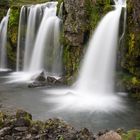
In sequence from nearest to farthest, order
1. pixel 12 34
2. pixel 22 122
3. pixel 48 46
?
pixel 22 122 < pixel 48 46 < pixel 12 34

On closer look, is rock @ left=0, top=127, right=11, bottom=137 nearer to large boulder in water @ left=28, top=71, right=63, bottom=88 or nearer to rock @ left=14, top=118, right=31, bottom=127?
rock @ left=14, top=118, right=31, bottom=127

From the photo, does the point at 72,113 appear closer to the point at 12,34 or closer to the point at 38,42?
the point at 38,42

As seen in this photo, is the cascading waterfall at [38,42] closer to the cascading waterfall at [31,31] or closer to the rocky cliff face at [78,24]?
the cascading waterfall at [31,31]

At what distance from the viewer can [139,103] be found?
22.8m

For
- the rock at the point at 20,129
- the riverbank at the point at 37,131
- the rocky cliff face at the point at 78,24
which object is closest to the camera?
the riverbank at the point at 37,131

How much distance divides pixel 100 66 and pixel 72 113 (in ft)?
22.1

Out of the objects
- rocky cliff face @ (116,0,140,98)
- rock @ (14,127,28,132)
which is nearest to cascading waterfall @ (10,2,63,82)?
rocky cliff face @ (116,0,140,98)

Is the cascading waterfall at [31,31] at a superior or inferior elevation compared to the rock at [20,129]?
superior

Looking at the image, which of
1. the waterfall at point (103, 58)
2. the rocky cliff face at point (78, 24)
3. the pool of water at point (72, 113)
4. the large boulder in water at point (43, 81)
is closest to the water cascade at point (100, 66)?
the waterfall at point (103, 58)

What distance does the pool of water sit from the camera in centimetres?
1866

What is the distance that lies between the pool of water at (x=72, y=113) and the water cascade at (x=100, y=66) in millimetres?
1697

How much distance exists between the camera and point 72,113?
20.2m

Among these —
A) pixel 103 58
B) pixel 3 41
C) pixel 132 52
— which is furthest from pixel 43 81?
pixel 3 41

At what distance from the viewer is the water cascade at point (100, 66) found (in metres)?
Result: 25.1
